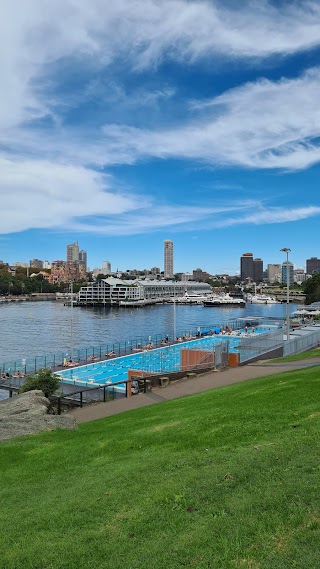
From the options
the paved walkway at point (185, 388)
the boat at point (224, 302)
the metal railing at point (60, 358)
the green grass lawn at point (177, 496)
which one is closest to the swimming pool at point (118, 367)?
the metal railing at point (60, 358)

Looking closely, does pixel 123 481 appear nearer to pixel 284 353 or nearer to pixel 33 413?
pixel 33 413

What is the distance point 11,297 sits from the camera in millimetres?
195625

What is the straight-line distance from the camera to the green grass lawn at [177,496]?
4918mm

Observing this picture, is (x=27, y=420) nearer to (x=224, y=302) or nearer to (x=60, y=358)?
(x=60, y=358)

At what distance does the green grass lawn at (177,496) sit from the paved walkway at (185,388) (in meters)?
5.78

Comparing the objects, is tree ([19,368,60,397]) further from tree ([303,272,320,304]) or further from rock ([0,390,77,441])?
tree ([303,272,320,304])

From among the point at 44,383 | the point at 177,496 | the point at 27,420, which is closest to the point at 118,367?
the point at 44,383

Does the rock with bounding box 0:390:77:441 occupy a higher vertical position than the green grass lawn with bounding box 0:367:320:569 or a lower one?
lower

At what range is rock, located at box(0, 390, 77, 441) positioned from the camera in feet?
42.5

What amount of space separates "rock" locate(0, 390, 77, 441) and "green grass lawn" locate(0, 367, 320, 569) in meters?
1.80

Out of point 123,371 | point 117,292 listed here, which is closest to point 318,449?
point 123,371

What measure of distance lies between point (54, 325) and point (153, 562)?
3446 inches

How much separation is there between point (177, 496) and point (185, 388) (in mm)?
13803

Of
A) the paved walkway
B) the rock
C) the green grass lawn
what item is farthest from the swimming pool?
the green grass lawn
